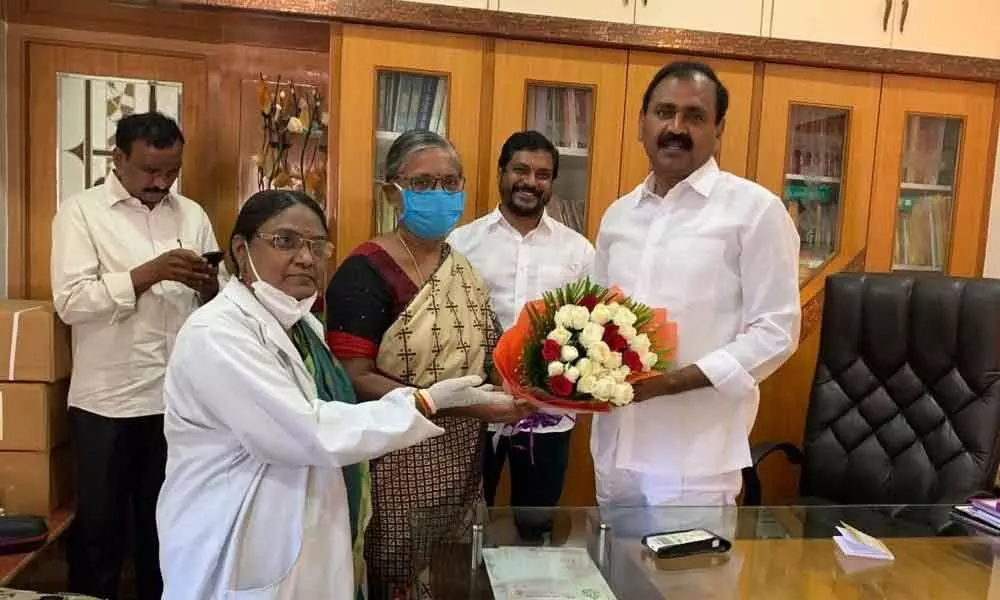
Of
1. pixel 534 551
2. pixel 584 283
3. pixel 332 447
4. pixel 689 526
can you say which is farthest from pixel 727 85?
pixel 332 447

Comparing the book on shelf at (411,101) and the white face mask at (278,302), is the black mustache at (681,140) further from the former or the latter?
the book on shelf at (411,101)

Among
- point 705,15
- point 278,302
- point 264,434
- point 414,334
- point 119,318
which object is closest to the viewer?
point 264,434

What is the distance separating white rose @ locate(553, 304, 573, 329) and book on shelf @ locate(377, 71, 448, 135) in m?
1.24

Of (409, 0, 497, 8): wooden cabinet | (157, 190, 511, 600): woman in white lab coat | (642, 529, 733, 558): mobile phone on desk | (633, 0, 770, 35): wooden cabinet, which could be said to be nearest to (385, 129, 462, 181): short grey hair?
(157, 190, 511, 600): woman in white lab coat

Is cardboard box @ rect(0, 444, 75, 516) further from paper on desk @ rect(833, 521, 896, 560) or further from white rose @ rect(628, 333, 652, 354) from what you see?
paper on desk @ rect(833, 521, 896, 560)

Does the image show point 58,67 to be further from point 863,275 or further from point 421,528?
point 863,275

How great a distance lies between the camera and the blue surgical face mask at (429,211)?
5.98 feet

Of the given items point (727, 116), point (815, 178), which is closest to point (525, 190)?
point (727, 116)

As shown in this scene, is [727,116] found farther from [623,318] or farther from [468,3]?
[623,318]

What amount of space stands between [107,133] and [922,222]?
300cm

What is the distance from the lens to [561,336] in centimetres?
154

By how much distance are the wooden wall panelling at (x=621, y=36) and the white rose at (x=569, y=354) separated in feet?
4.58

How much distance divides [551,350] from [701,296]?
1.44ft

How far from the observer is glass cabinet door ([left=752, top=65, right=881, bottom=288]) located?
2.75 metres
